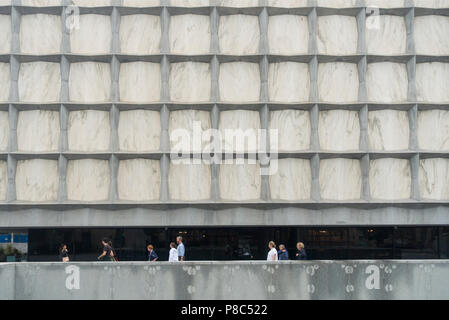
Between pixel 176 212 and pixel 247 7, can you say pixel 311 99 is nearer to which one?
pixel 247 7

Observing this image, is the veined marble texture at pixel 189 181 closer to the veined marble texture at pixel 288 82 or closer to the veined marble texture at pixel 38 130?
the veined marble texture at pixel 288 82

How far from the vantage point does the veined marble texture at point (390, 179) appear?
81.2 feet

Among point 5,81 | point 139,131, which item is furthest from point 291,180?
point 5,81

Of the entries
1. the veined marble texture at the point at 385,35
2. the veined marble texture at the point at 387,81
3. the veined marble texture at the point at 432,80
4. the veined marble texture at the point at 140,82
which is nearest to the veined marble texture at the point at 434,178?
the veined marble texture at the point at 432,80

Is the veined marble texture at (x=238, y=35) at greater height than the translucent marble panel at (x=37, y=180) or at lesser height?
greater

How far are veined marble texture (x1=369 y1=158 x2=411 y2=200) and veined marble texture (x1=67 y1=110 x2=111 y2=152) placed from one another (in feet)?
41.4

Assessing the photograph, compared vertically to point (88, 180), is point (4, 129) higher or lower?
higher

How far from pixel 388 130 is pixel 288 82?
527cm

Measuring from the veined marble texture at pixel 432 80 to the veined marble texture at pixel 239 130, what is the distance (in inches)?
314

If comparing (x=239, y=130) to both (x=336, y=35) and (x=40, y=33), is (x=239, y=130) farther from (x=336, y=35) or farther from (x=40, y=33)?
(x=40, y=33)

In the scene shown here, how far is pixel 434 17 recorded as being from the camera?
25.5 m

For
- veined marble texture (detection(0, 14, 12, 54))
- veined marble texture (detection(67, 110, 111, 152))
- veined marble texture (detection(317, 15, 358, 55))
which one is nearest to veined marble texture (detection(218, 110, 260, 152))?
veined marble texture (detection(317, 15, 358, 55))

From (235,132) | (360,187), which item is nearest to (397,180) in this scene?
(360,187)

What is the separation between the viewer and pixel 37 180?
24531mm
